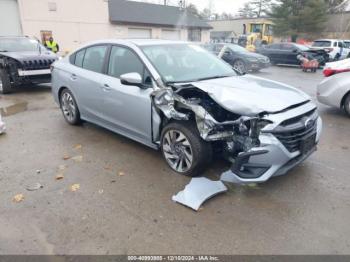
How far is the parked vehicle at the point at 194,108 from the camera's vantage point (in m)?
3.08

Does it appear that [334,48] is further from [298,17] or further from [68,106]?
[68,106]

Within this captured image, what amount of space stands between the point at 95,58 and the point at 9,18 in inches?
667

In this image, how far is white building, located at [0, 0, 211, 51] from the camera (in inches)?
723

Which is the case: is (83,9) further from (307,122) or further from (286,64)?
(307,122)

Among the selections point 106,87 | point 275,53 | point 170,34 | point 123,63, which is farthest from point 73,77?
point 170,34

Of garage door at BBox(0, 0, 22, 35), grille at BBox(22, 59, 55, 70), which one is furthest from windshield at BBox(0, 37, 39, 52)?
garage door at BBox(0, 0, 22, 35)

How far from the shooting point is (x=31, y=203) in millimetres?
3170

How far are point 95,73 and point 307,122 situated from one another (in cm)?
320

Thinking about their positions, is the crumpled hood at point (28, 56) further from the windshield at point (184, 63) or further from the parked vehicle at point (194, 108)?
the windshield at point (184, 63)

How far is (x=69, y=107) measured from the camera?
554 centimetres

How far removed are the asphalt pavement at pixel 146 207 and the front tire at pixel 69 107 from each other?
2.95 ft

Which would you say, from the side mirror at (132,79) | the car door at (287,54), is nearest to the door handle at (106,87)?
the side mirror at (132,79)

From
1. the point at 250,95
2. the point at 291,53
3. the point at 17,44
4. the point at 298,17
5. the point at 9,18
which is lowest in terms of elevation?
the point at 291,53

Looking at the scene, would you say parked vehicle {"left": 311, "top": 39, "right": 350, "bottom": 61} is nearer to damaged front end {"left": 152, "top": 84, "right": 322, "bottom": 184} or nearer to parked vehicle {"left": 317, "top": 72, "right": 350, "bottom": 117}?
parked vehicle {"left": 317, "top": 72, "right": 350, "bottom": 117}
